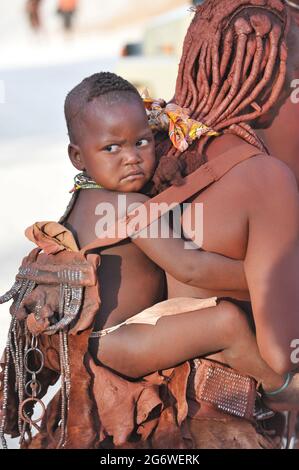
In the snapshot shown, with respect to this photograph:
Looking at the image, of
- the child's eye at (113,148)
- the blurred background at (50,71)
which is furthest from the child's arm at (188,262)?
the blurred background at (50,71)

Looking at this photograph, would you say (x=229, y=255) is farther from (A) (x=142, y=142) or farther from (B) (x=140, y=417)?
(B) (x=140, y=417)

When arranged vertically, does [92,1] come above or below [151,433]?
above

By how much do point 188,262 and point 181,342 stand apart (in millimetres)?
247

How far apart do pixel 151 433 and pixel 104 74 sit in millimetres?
1133

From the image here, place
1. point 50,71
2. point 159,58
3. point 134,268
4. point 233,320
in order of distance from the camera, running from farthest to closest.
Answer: point 50,71 < point 159,58 < point 134,268 < point 233,320

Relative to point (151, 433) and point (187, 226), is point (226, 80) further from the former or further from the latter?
point (151, 433)

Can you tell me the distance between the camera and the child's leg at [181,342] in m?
2.77

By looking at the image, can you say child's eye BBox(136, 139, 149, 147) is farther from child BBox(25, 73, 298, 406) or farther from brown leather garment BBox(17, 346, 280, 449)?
Result: brown leather garment BBox(17, 346, 280, 449)

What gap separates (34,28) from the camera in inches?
836

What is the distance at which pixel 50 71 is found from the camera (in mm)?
16375

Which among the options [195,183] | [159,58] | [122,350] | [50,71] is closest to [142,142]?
[195,183]

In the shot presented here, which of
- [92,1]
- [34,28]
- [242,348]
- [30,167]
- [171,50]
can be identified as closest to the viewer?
[242,348]

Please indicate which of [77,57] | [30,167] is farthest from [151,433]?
[77,57]

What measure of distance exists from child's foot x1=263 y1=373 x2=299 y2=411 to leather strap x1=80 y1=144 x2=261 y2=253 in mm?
694
